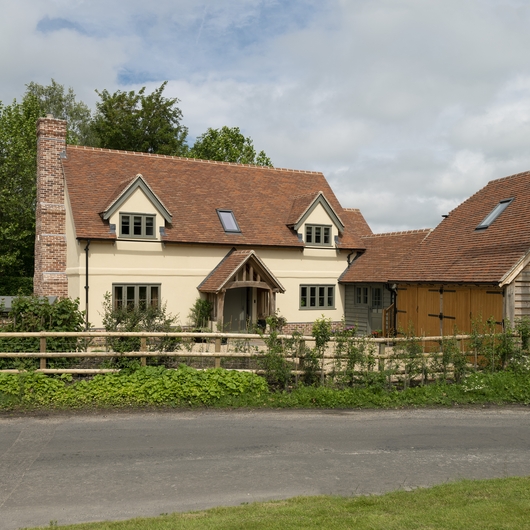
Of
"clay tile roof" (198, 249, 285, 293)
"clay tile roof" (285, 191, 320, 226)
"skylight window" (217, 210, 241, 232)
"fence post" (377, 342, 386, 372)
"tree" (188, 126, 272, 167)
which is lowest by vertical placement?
"fence post" (377, 342, 386, 372)

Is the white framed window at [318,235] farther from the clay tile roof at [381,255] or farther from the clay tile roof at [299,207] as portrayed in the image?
the clay tile roof at [381,255]

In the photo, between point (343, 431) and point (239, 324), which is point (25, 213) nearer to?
point (239, 324)

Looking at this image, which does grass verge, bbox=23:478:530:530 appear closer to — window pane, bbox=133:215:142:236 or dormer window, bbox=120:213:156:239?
dormer window, bbox=120:213:156:239

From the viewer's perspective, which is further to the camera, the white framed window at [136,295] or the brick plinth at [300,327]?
the brick plinth at [300,327]

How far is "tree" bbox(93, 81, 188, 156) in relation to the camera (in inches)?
1847

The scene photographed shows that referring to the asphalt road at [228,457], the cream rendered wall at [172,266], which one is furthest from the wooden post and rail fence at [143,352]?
the cream rendered wall at [172,266]

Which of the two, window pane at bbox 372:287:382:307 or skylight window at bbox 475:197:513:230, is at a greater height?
skylight window at bbox 475:197:513:230

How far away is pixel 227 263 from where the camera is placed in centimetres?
2666

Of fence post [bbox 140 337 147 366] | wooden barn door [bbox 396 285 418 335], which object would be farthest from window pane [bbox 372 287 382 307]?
fence post [bbox 140 337 147 366]

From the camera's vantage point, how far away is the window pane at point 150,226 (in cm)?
2586

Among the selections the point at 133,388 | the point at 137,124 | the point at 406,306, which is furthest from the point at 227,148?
→ the point at 133,388

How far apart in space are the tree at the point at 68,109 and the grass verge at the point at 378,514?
1972 inches

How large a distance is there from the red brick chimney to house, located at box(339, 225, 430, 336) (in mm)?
13468

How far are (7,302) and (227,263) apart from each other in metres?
11.2
